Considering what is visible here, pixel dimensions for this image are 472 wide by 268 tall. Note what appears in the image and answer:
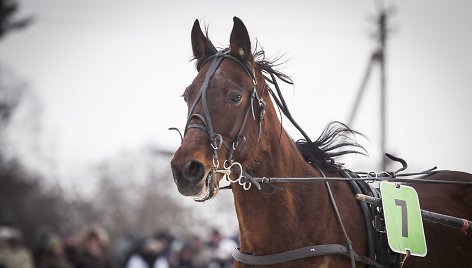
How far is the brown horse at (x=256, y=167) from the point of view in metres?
3.96

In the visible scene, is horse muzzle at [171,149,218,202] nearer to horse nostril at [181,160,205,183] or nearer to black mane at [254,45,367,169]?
horse nostril at [181,160,205,183]

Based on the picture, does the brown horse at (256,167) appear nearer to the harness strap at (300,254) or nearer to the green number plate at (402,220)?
the harness strap at (300,254)

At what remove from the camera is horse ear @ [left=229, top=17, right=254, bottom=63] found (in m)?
4.38

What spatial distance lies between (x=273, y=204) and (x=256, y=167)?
0.31 meters

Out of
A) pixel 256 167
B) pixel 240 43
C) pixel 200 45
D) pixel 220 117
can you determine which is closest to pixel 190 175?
pixel 220 117

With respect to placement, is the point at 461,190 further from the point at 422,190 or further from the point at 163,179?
the point at 163,179

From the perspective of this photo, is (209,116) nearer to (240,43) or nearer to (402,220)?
(240,43)

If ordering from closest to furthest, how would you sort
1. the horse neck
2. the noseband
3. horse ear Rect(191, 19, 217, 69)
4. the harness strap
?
the noseband, the harness strap, the horse neck, horse ear Rect(191, 19, 217, 69)

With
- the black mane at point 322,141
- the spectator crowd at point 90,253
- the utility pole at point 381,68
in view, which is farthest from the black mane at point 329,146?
the utility pole at point 381,68

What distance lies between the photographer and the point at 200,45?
4.76 meters

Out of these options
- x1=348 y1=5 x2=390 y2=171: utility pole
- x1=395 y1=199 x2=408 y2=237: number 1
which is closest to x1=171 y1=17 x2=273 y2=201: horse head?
x1=395 y1=199 x2=408 y2=237: number 1

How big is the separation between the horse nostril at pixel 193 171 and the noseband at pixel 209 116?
147 millimetres

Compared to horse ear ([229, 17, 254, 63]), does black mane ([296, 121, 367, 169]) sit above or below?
below

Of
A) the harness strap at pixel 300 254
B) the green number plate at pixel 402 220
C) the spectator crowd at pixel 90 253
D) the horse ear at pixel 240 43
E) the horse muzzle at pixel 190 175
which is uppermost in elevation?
the horse ear at pixel 240 43
